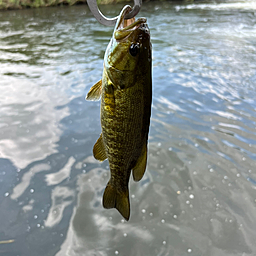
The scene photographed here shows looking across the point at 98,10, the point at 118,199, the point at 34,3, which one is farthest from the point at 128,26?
the point at 34,3

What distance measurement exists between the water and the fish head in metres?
2.63

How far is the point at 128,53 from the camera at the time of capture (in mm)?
1409

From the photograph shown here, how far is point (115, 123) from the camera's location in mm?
1516

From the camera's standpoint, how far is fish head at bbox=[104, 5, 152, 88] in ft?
4.51

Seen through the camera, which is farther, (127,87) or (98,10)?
(127,87)

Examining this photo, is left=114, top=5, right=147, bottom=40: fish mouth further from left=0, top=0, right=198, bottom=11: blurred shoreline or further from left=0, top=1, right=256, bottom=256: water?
left=0, top=0, right=198, bottom=11: blurred shoreline

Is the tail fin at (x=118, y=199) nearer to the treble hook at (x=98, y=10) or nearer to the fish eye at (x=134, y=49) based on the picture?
the fish eye at (x=134, y=49)

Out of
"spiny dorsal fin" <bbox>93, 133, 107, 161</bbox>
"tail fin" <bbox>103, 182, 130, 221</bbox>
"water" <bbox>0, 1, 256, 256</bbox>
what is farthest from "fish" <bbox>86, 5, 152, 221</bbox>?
"water" <bbox>0, 1, 256, 256</bbox>

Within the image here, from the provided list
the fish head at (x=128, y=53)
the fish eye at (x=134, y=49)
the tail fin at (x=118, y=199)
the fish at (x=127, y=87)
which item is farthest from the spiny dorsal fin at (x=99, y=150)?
the fish eye at (x=134, y=49)

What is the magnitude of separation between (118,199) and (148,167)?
265 centimetres

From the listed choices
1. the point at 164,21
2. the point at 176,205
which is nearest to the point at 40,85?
the point at 176,205

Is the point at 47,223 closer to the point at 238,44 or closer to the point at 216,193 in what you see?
the point at 216,193

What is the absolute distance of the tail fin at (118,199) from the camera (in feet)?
6.02

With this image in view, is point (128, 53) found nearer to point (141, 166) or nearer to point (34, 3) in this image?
point (141, 166)
